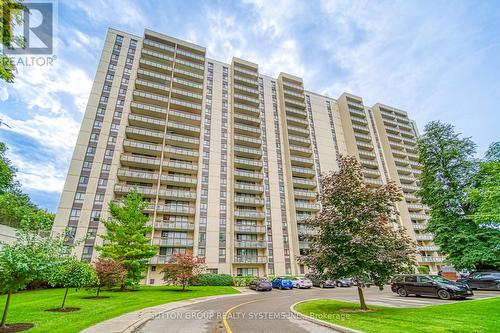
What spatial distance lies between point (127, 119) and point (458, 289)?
44.3 meters

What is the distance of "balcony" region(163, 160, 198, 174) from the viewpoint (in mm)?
38625

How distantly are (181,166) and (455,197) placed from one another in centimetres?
3666

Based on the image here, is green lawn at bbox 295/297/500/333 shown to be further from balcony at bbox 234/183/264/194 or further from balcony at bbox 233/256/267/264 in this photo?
balcony at bbox 234/183/264/194

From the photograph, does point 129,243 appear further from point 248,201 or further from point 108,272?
point 248,201

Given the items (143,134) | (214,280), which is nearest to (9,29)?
(214,280)

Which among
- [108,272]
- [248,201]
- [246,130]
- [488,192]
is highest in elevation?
[246,130]

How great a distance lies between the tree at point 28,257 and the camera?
9.23m

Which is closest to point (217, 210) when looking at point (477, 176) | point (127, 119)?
point (127, 119)

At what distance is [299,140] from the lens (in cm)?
5044

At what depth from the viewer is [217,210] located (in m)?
38.5

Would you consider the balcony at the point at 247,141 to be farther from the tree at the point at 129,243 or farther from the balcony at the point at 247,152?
the tree at the point at 129,243

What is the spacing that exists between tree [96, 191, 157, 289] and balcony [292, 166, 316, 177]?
3036 centimetres

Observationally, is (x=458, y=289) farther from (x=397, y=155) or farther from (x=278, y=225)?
(x=397, y=155)

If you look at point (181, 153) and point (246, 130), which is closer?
point (181, 153)
